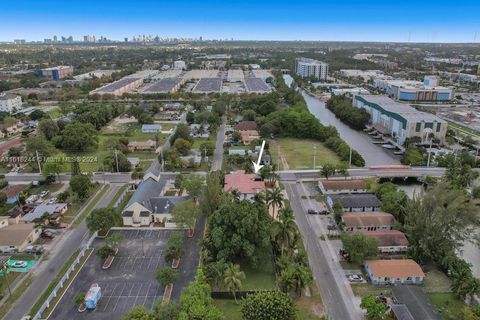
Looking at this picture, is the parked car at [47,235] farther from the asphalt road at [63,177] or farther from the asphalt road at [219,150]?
the asphalt road at [219,150]

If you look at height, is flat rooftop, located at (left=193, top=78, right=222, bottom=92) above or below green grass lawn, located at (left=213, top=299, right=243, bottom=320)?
above

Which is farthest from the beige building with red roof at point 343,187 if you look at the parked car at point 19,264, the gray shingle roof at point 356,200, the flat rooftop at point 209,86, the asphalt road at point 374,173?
the flat rooftop at point 209,86

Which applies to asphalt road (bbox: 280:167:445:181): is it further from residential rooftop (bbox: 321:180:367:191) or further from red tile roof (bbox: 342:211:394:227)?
red tile roof (bbox: 342:211:394:227)

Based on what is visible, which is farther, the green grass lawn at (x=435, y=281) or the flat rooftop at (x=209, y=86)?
the flat rooftop at (x=209, y=86)

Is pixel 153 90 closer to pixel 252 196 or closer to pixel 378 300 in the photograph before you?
pixel 252 196

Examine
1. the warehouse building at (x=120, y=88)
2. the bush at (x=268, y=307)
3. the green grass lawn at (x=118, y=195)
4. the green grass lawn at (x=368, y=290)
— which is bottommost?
the green grass lawn at (x=368, y=290)

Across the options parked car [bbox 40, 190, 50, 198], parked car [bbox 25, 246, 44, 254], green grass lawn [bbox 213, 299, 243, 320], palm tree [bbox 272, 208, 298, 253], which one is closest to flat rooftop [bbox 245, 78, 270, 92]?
parked car [bbox 40, 190, 50, 198]

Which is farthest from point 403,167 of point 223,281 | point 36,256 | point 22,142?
point 22,142
